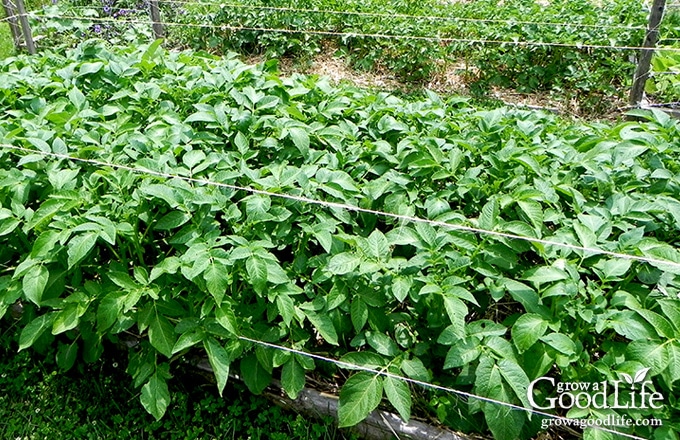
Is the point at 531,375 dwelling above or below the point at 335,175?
below

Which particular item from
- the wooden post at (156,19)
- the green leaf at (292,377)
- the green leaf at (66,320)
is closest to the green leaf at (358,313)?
the green leaf at (292,377)

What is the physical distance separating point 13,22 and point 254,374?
16.6ft

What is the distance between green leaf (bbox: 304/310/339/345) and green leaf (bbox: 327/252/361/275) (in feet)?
0.49

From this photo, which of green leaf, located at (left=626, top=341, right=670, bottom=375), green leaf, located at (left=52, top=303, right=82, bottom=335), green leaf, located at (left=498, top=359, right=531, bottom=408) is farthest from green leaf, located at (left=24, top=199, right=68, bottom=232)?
green leaf, located at (left=626, top=341, right=670, bottom=375)

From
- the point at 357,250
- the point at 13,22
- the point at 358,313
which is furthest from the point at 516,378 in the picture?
the point at 13,22

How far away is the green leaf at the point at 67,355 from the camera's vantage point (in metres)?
2.24

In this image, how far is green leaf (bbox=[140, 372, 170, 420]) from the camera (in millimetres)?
1973

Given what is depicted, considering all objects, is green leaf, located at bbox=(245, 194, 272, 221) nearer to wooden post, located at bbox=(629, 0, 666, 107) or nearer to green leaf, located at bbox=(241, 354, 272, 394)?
green leaf, located at bbox=(241, 354, 272, 394)

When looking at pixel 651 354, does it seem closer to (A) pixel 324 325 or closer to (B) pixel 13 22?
(A) pixel 324 325

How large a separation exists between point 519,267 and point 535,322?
0.95 feet

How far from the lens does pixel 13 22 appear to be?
5652mm

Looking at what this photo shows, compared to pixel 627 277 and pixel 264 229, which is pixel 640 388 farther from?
pixel 264 229

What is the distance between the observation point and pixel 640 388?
167 cm

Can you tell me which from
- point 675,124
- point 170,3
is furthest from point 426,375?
→ point 170,3
